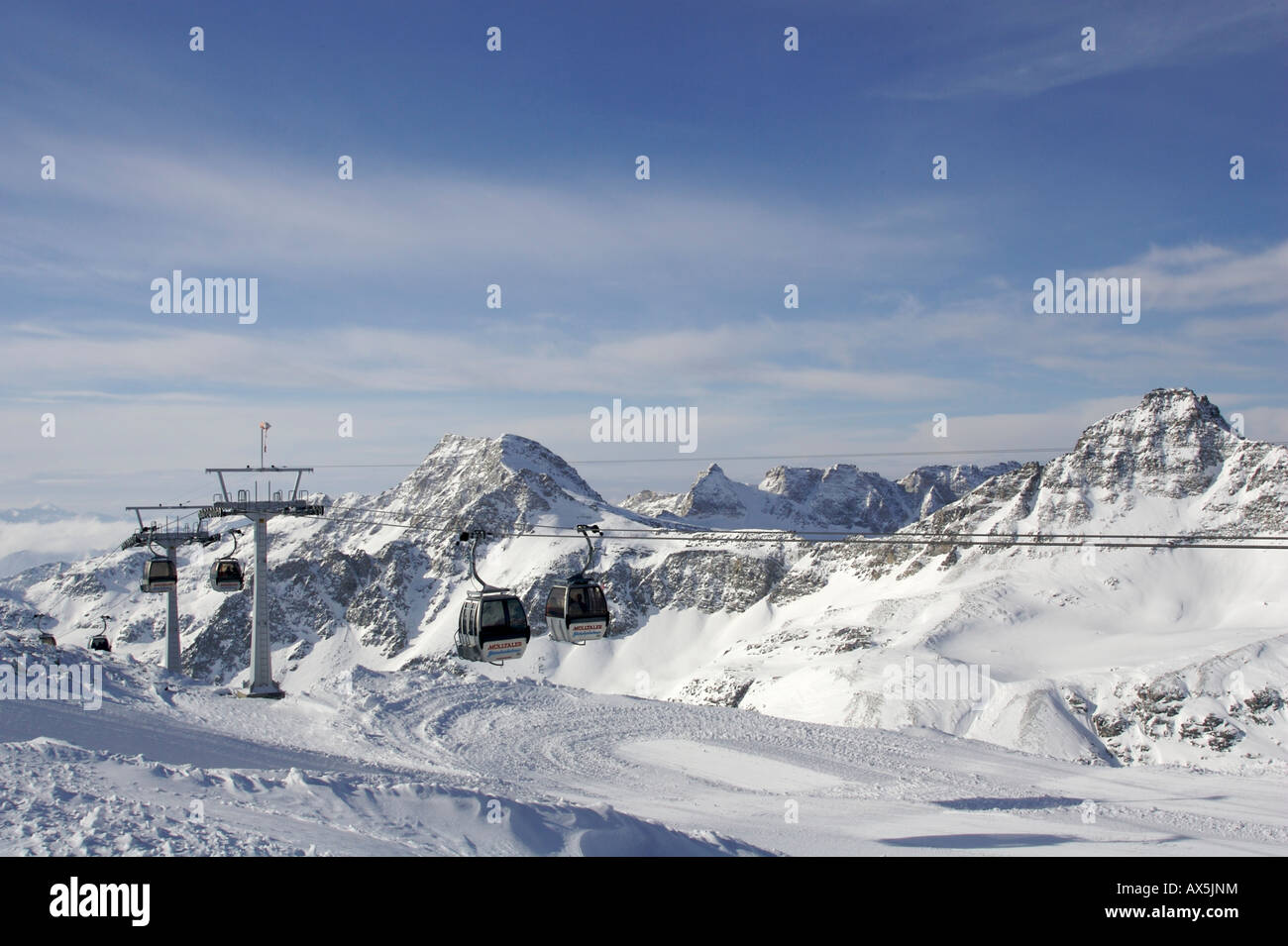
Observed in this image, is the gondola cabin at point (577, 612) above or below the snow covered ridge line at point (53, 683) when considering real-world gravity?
above

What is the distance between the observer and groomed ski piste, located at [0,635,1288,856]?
13.9 m

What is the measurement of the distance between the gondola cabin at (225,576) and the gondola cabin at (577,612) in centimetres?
3146

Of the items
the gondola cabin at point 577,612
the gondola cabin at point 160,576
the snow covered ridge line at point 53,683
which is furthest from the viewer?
the gondola cabin at point 160,576

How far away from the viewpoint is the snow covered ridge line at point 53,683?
30.9 meters

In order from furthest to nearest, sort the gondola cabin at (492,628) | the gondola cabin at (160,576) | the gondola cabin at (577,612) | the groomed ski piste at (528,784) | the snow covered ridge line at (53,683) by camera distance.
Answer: the gondola cabin at (160,576)
the snow covered ridge line at (53,683)
the gondola cabin at (577,612)
the gondola cabin at (492,628)
the groomed ski piste at (528,784)

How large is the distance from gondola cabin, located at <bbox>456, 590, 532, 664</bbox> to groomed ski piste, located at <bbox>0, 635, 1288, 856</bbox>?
140 inches

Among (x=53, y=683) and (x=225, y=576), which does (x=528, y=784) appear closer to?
(x=53, y=683)

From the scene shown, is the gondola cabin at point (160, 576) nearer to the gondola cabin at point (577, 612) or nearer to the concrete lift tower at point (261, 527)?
the concrete lift tower at point (261, 527)

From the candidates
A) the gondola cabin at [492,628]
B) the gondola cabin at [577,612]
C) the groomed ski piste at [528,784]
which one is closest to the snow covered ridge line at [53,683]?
the groomed ski piste at [528,784]

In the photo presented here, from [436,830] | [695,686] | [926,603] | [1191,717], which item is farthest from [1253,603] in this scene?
[436,830]
